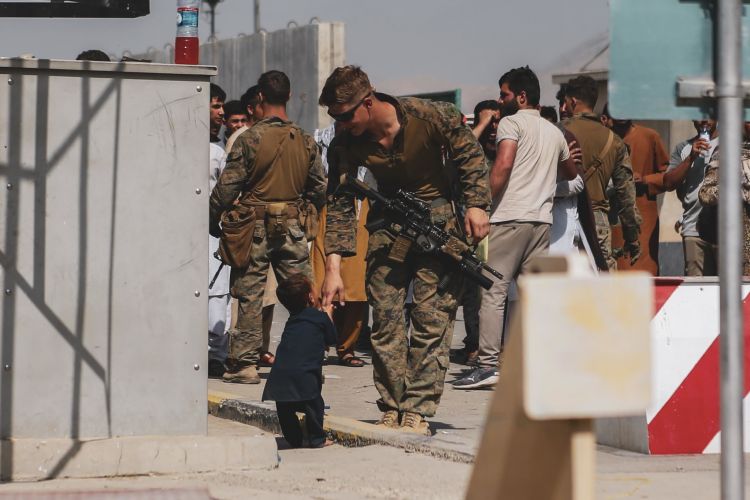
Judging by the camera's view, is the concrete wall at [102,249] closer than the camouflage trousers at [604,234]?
Yes

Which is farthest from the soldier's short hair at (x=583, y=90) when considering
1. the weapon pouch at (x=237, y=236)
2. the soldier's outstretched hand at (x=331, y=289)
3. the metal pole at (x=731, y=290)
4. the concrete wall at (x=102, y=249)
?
the metal pole at (x=731, y=290)

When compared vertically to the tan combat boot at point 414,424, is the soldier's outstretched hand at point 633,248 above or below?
above

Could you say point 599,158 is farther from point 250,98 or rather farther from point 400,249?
point 400,249

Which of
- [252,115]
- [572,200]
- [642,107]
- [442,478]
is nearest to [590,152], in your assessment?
[572,200]

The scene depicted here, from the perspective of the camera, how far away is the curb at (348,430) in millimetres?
6164

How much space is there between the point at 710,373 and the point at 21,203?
2944 millimetres

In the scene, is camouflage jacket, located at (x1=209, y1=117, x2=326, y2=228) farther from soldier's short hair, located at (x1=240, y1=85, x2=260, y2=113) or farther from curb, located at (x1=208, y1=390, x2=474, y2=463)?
curb, located at (x1=208, y1=390, x2=474, y2=463)

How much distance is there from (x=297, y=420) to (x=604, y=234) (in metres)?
3.50

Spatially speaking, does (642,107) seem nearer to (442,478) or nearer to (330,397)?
(442,478)

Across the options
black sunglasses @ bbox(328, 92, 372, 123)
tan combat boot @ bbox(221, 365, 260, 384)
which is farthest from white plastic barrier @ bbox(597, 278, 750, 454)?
tan combat boot @ bbox(221, 365, 260, 384)

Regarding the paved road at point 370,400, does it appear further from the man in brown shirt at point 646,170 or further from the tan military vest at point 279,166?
the man in brown shirt at point 646,170

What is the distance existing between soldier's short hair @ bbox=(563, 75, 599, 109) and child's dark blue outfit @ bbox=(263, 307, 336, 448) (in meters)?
3.47

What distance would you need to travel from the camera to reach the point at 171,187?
18.9ft

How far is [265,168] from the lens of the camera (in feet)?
29.3
